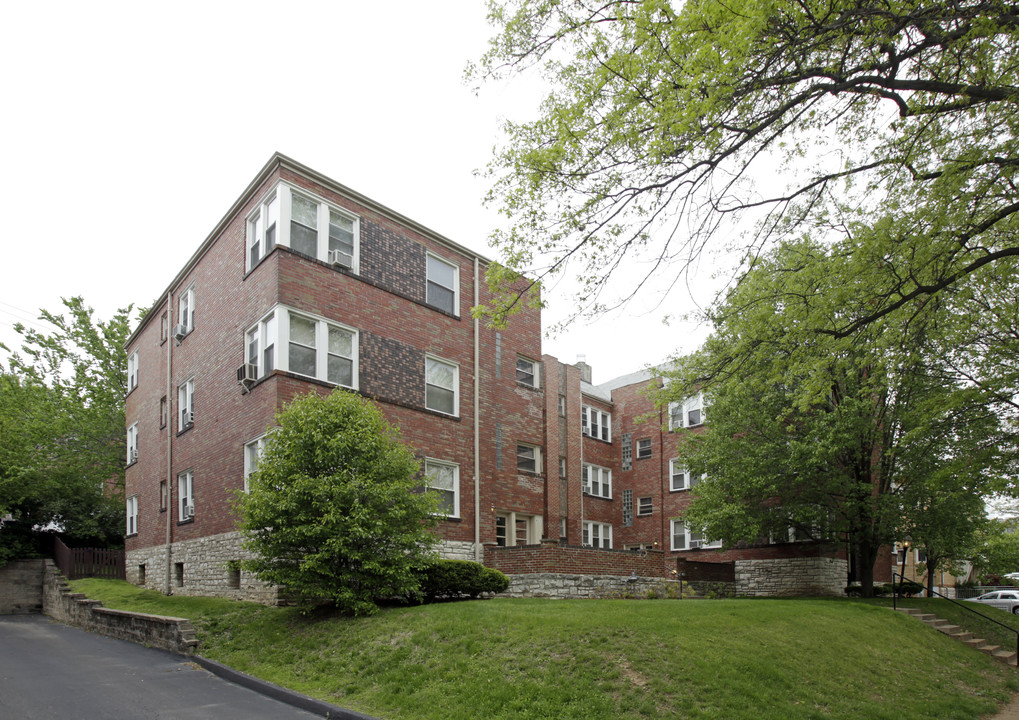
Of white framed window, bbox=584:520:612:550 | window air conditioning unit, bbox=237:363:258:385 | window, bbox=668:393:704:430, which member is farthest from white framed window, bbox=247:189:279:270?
window, bbox=668:393:704:430

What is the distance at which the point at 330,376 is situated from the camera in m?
18.1

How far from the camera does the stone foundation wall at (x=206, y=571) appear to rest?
1705 centimetres

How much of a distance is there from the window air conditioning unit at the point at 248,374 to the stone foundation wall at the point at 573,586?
25.4 ft

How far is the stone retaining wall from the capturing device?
1394 cm

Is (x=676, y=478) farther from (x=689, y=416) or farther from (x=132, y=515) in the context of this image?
(x=132, y=515)

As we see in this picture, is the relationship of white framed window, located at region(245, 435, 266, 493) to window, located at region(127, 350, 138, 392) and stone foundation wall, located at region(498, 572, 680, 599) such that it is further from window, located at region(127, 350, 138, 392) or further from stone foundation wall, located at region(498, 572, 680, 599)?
window, located at region(127, 350, 138, 392)

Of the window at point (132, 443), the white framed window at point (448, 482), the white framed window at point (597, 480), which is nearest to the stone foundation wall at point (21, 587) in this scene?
the window at point (132, 443)

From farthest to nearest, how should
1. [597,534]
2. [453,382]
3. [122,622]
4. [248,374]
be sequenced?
1. [597,534]
2. [453,382]
3. [248,374]
4. [122,622]

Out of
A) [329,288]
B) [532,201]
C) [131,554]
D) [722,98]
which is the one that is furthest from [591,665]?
[131,554]

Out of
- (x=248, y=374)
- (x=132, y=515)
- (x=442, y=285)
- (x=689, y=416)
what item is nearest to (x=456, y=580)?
(x=248, y=374)

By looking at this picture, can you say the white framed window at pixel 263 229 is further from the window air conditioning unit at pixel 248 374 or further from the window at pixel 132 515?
the window at pixel 132 515

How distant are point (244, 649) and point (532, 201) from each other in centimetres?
907

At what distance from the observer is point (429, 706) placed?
31.2 ft

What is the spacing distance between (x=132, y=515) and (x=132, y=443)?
280cm
